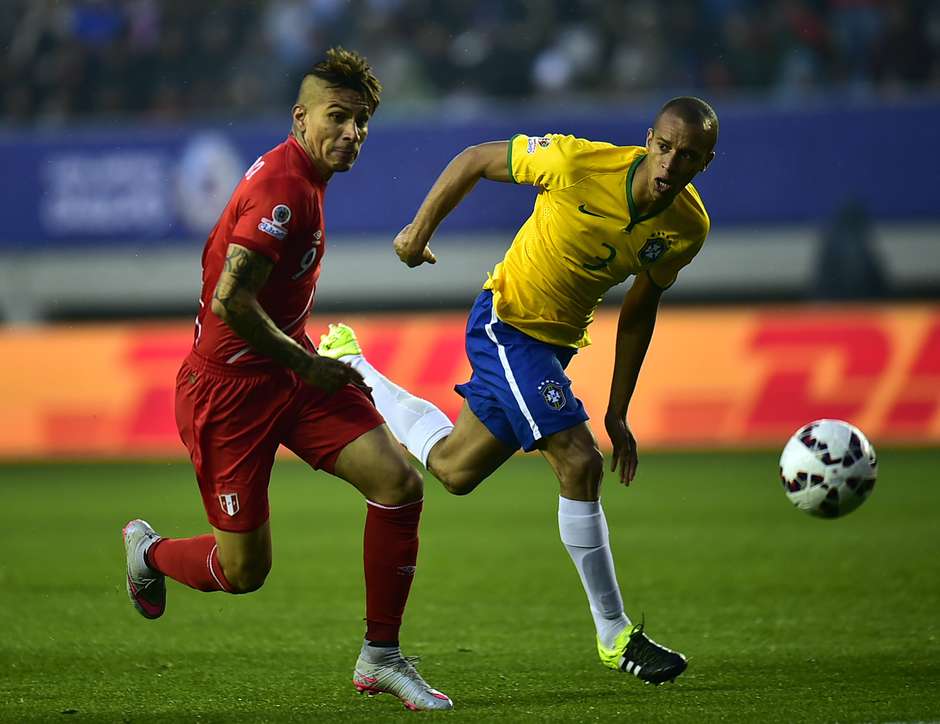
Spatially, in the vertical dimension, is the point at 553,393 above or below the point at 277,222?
below

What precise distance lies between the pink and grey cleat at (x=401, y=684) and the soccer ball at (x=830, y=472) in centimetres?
173

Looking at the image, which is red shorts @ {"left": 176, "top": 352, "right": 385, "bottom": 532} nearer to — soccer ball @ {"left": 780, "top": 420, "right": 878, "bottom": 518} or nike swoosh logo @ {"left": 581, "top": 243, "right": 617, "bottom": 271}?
nike swoosh logo @ {"left": 581, "top": 243, "right": 617, "bottom": 271}

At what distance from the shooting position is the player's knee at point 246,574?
530 cm

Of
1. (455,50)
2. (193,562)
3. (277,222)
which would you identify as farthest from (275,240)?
(455,50)

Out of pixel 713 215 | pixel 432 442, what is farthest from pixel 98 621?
pixel 713 215

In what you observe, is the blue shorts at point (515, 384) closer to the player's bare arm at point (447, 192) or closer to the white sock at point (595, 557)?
the white sock at point (595, 557)

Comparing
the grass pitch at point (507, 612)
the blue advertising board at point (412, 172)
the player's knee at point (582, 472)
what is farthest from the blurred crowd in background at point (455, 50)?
the player's knee at point (582, 472)

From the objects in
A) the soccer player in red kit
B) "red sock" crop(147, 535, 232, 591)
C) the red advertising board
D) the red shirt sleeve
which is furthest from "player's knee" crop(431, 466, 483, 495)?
the red advertising board

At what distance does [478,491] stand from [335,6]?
779 cm

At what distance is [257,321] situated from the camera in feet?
15.8

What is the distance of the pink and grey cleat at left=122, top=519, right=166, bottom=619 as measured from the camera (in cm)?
581

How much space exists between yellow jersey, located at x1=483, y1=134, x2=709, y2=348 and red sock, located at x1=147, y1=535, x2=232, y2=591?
4.76 feet

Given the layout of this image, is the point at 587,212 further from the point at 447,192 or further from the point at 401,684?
the point at 401,684

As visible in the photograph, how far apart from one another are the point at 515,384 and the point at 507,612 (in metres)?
1.76
